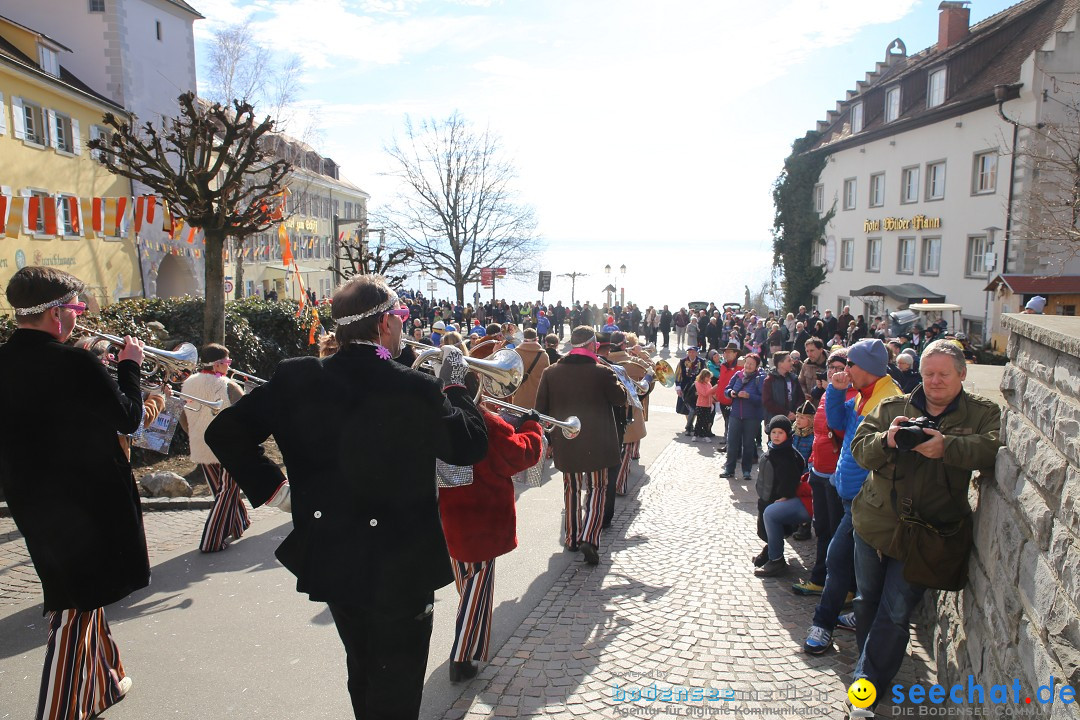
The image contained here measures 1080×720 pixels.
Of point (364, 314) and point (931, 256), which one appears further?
point (931, 256)

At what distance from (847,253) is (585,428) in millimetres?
32150

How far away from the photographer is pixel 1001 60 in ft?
83.0

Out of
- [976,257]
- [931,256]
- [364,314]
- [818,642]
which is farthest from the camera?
[931,256]

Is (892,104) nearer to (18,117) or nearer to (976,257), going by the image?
(976,257)

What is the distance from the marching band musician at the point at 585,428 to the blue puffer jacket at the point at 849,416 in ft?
5.73

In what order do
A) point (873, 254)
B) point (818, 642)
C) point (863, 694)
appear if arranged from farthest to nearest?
point (873, 254) → point (818, 642) → point (863, 694)

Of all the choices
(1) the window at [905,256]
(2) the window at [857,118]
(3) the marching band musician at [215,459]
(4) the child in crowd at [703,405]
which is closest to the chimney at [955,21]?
(2) the window at [857,118]

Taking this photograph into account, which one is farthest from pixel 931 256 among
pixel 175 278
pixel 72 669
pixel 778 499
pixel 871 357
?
pixel 175 278

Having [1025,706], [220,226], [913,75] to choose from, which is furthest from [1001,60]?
[1025,706]

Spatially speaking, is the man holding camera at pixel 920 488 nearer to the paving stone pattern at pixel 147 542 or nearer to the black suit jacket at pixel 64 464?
the black suit jacket at pixel 64 464

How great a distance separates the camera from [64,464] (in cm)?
322

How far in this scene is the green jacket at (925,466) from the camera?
3.28 meters

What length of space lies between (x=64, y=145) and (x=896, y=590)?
Result: 27.6m

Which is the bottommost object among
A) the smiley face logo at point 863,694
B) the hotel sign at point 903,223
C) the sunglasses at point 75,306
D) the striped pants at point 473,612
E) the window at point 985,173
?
the smiley face logo at point 863,694
